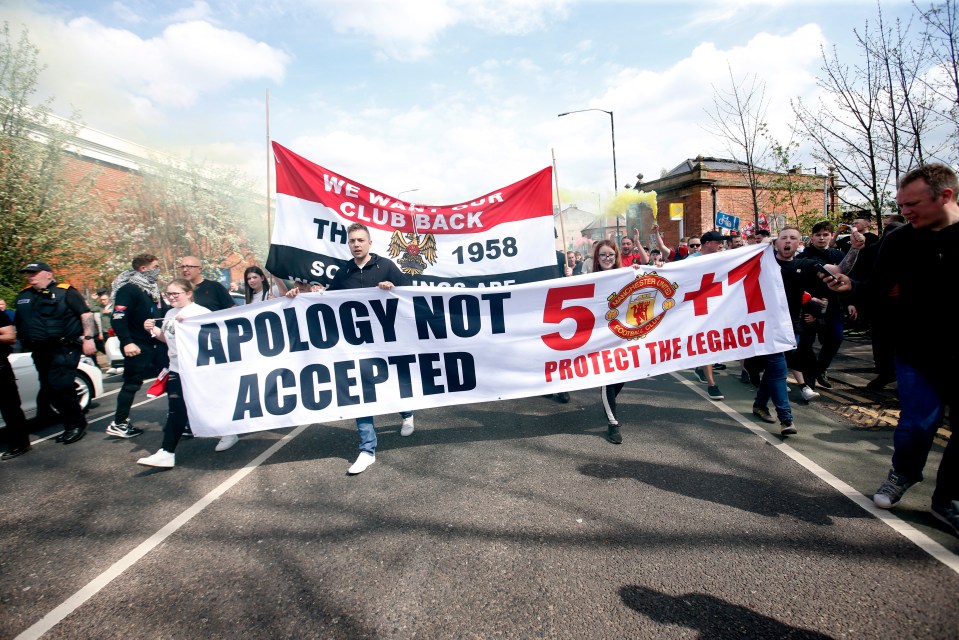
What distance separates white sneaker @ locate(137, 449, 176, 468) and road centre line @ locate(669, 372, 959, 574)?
545 centimetres

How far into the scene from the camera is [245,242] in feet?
92.2

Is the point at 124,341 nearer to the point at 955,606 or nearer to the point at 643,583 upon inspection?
the point at 643,583

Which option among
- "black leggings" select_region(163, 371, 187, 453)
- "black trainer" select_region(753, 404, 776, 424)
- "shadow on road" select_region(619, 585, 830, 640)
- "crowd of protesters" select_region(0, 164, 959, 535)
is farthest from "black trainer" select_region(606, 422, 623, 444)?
"black leggings" select_region(163, 371, 187, 453)

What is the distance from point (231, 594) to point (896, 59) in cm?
1232

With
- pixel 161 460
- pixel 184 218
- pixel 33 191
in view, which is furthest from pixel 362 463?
pixel 184 218

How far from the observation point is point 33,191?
13469mm

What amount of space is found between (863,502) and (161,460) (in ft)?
18.4

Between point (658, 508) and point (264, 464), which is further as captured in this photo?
point (264, 464)

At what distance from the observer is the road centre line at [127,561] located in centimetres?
232

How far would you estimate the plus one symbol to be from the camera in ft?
15.1

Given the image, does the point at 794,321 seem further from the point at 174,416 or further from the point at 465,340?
the point at 174,416

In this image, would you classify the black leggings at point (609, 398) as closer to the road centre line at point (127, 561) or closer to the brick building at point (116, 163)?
the road centre line at point (127, 561)

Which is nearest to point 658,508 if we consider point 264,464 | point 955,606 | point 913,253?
point 955,606

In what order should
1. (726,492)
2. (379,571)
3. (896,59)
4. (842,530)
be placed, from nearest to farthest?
1. (379,571)
2. (842,530)
3. (726,492)
4. (896,59)
